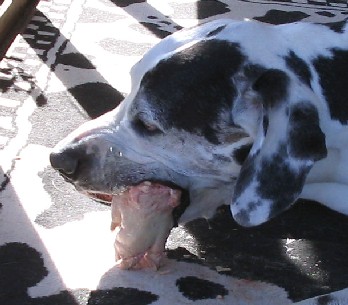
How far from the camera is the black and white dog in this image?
188cm

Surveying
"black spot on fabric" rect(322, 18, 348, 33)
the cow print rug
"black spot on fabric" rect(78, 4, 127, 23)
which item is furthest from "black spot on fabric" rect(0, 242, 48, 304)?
"black spot on fabric" rect(78, 4, 127, 23)

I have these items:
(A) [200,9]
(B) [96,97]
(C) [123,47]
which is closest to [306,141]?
(B) [96,97]

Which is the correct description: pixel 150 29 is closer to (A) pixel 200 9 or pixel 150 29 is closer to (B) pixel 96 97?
(A) pixel 200 9

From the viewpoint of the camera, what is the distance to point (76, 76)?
3.13m

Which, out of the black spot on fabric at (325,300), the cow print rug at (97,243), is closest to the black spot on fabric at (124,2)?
the cow print rug at (97,243)

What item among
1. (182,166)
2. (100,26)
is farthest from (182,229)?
(100,26)

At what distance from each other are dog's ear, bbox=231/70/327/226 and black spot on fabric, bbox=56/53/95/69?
4.74ft

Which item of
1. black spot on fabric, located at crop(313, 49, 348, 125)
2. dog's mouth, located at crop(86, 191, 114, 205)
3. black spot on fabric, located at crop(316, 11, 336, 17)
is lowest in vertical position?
black spot on fabric, located at crop(316, 11, 336, 17)

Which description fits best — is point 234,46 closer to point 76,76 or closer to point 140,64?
point 140,64

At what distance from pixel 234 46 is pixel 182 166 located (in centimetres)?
30

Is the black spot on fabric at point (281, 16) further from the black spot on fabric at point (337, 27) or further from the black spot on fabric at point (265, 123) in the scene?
the black spot on fabric at point (265, 123)

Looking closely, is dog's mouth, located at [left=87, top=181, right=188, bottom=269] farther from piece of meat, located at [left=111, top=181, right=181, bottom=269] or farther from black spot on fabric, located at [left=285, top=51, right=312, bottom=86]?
black spot on fabric, located at [left=285, top=51, right=312, bottom=86]

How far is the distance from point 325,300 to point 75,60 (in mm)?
1707

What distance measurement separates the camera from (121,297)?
195cm
